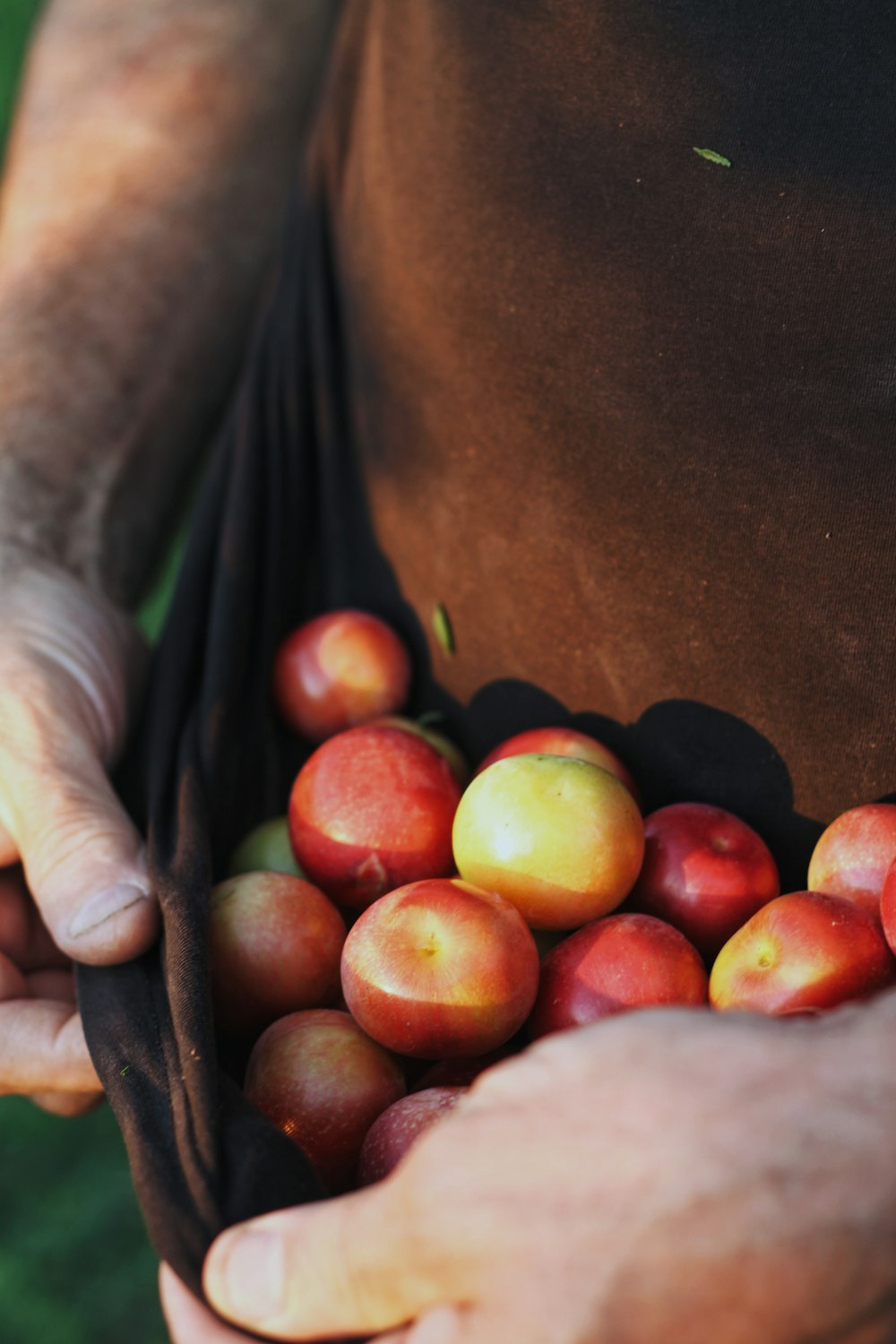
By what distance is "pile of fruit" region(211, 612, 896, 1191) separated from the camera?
A: 0.88 metres

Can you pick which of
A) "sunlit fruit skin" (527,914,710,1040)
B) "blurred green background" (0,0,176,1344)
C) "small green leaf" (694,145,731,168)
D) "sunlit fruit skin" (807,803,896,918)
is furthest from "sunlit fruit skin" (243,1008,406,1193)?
"blurred green background" (0,0,176,1344)

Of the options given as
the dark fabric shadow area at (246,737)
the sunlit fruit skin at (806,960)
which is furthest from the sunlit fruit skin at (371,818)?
the sunlit fruit skin at (806,960)

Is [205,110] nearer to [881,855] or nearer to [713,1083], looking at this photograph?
[881,855]

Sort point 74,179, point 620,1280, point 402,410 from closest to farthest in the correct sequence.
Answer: point 620,1280 → point 402,410 → point 74,179

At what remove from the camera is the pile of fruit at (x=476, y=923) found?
34.7 inches

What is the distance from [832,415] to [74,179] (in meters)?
1.47

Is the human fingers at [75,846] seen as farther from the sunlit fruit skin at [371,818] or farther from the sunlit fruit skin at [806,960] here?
the sunlit fruit skin at [806,960]

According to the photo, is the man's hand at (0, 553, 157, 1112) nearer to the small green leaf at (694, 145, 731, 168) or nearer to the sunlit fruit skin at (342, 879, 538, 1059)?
the sunlit fruit skin at (342, 879, 538, 1059)

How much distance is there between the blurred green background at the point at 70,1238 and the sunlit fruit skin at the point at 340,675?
3.65 ft

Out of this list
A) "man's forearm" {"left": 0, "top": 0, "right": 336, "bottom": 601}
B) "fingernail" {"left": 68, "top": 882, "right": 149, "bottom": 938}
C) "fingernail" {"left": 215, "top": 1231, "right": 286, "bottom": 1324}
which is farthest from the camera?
"man's forearm" {"left": 0, "top": 0, "right": 336, "bottom": 601}

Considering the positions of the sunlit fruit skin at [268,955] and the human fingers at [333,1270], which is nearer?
the human fingers at [333,1270]

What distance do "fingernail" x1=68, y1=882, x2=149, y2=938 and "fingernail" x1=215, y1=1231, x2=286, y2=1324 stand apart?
0.37 meters

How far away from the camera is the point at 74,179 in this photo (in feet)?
6.02

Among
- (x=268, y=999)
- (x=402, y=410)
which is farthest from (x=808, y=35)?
(x=268, y=999)
